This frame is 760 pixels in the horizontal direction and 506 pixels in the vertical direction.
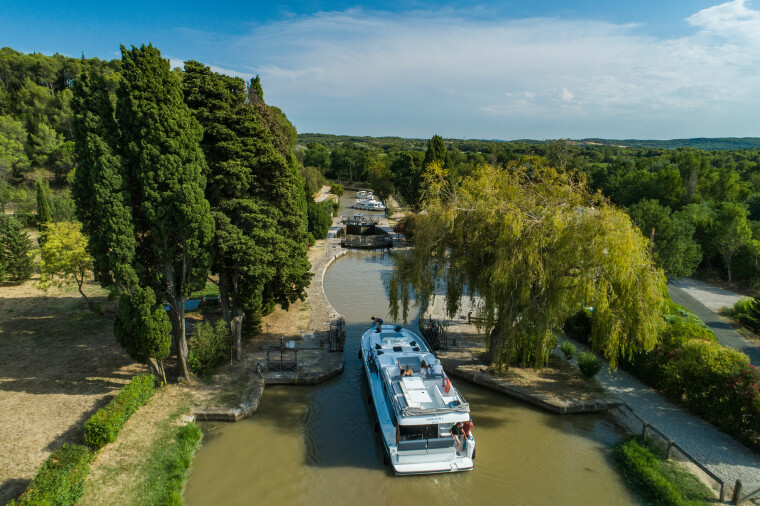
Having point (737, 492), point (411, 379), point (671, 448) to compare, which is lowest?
point (671, 448)

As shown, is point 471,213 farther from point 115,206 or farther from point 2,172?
point 2,172

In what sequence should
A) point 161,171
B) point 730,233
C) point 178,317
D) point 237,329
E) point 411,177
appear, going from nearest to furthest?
point 161,171, point 178,317, point 237,329, point 730,233, point 411,177

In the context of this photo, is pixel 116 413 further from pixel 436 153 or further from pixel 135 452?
pixel 436 153

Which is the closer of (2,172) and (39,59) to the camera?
(2,172)

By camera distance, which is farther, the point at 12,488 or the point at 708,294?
the point at 708,294

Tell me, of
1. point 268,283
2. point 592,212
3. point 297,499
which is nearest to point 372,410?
point 297,499

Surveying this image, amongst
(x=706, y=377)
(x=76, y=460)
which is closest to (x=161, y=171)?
(x=76, y=460)

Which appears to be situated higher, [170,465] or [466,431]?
[466,431]
